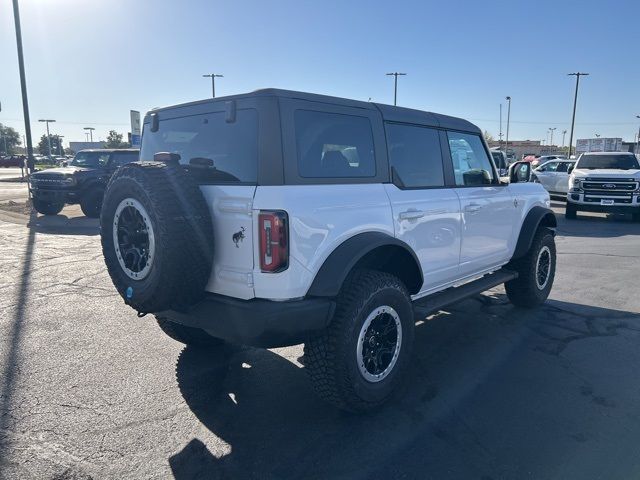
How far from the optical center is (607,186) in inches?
540

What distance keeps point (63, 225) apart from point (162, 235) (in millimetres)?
10907

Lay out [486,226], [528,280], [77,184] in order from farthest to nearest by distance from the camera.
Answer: [77,184]
[528,280]
[486,226]

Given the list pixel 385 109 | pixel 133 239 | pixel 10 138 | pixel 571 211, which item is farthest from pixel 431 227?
pixel 10 138

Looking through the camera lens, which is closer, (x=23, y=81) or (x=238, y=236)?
(x=238, y=236)

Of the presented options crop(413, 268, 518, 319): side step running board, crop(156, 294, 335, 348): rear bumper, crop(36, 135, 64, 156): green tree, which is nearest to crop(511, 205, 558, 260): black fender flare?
crop(413, 268, 518, 319): side step running board

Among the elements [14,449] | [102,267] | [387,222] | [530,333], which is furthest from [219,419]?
[102,267]

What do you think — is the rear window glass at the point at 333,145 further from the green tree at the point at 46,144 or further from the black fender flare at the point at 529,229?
the green tree at the point at 46,144

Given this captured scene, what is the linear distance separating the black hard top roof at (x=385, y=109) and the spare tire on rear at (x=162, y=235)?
0.69m

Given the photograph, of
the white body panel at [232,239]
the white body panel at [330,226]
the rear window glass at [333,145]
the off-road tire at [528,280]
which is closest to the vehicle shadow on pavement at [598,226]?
the off-road tire at [528,280]

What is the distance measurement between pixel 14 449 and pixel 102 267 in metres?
5.06

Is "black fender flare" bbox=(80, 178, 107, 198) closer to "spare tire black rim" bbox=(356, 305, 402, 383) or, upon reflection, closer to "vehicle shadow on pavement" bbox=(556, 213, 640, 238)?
"spare tire black rim" bbox=(356, 305, 402, 383)

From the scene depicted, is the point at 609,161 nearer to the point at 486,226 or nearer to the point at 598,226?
the point at 598,226

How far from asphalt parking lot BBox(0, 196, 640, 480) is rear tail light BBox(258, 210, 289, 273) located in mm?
1104

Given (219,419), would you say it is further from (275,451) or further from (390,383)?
(390,383)
